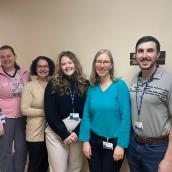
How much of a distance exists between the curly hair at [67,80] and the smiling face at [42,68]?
201 millimetres

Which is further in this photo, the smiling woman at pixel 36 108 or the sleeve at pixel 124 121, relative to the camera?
the smiling woman at pixel 36 108

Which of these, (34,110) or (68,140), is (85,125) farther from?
(34,110)

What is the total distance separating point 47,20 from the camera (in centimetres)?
316

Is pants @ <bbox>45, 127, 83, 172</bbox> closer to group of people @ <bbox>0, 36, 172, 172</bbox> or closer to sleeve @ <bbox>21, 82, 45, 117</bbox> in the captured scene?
group of people @ <bbox>0, 36, 172, 172</bbox>

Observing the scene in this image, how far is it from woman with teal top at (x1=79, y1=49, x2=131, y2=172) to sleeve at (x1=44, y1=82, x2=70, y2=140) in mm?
187

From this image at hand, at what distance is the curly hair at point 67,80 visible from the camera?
2602 mm

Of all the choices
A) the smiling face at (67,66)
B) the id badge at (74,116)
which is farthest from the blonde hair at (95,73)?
the id badge at (74,116)

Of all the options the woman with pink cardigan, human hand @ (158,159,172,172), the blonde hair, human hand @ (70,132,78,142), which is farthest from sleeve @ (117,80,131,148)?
the woman with pink cardigan

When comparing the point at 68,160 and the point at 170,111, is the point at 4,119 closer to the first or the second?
the point at 68,160

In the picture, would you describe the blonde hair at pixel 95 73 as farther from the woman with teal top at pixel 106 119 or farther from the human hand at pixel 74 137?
the human hand at pixel 74 137

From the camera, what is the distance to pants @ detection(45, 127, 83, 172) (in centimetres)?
265

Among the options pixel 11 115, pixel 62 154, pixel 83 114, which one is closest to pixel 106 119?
pixel 83 114

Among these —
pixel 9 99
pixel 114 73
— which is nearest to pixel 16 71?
pixel 9 99

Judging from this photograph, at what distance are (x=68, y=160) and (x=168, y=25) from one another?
1.65 meters
